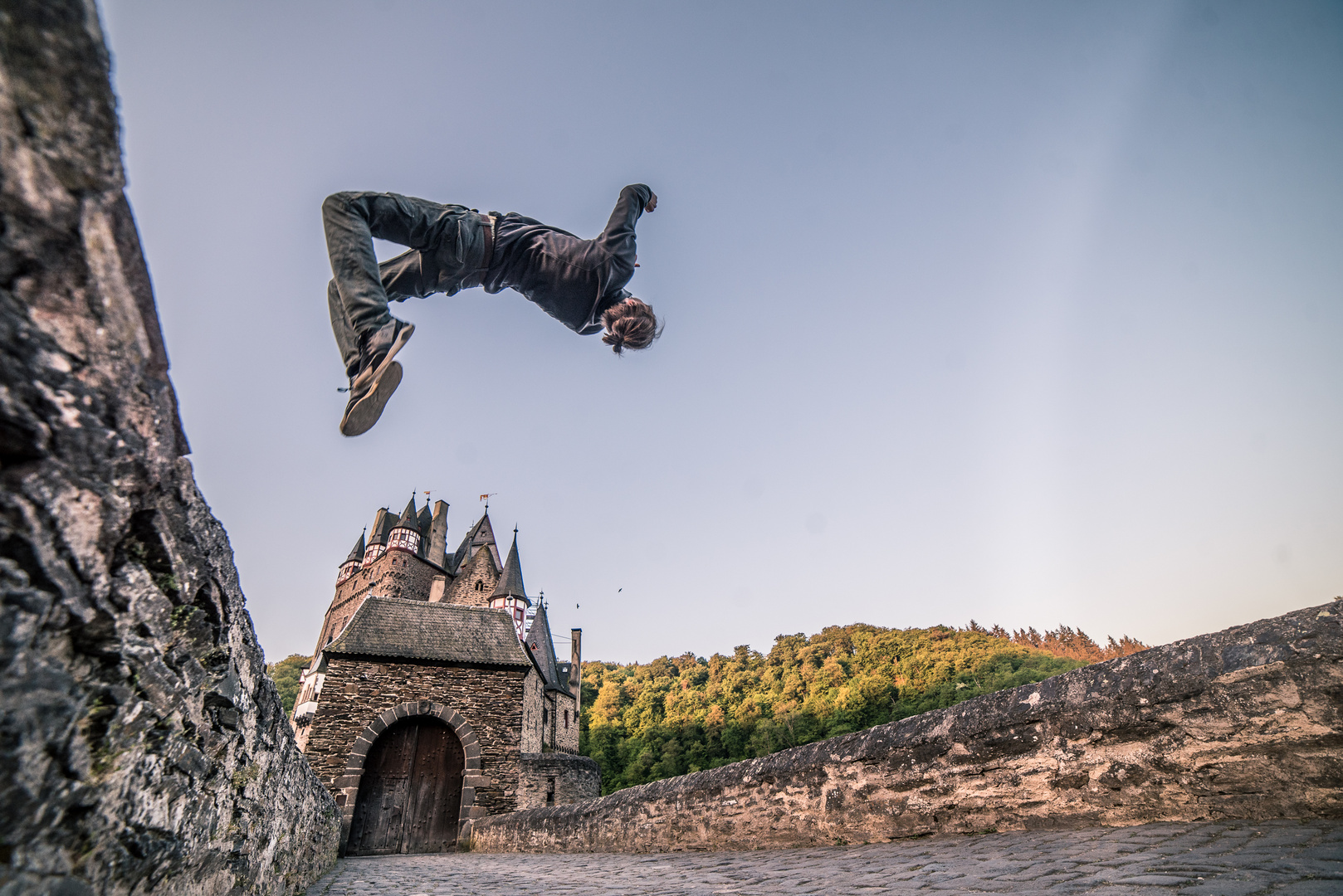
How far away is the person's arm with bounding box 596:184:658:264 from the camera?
3705 millimetres

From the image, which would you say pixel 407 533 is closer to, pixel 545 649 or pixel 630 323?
pixel 545 649

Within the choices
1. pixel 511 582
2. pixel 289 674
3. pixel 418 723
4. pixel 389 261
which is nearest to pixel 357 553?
pixel 511 582

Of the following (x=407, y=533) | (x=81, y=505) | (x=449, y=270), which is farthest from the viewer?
(x=407, y=533)

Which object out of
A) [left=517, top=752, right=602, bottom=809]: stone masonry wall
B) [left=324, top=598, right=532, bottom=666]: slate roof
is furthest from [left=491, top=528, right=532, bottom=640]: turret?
[left=324, top=598, right=532, bottom=666]: slate roof

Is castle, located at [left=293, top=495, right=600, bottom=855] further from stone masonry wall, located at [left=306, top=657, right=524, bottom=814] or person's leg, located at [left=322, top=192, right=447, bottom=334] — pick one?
person's leg, located at [left=322, top=192, right=447, bottom=334]

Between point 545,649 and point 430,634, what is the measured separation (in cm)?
2638

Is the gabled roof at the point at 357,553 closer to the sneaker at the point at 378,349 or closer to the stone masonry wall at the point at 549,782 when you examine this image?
the stone masonry wall at the point at 549,782

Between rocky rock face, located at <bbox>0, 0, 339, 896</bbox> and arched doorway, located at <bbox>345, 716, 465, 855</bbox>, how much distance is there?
15517mm

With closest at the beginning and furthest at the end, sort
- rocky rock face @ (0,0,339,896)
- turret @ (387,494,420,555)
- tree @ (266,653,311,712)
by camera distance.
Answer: rocky rock face @ (0,0,339,896) → turret @ (387,494,420,555) → tree @ (266,653,311,712)

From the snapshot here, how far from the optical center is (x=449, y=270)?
136 inches

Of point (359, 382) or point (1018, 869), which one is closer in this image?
point (359, 382)

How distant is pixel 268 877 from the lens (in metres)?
3.02

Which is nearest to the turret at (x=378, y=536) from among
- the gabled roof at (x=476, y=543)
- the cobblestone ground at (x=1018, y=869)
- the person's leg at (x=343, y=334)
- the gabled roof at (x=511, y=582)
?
the gabled roof at (x=476, y=543)

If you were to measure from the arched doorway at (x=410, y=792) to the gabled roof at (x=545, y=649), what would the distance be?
20.0 meters
